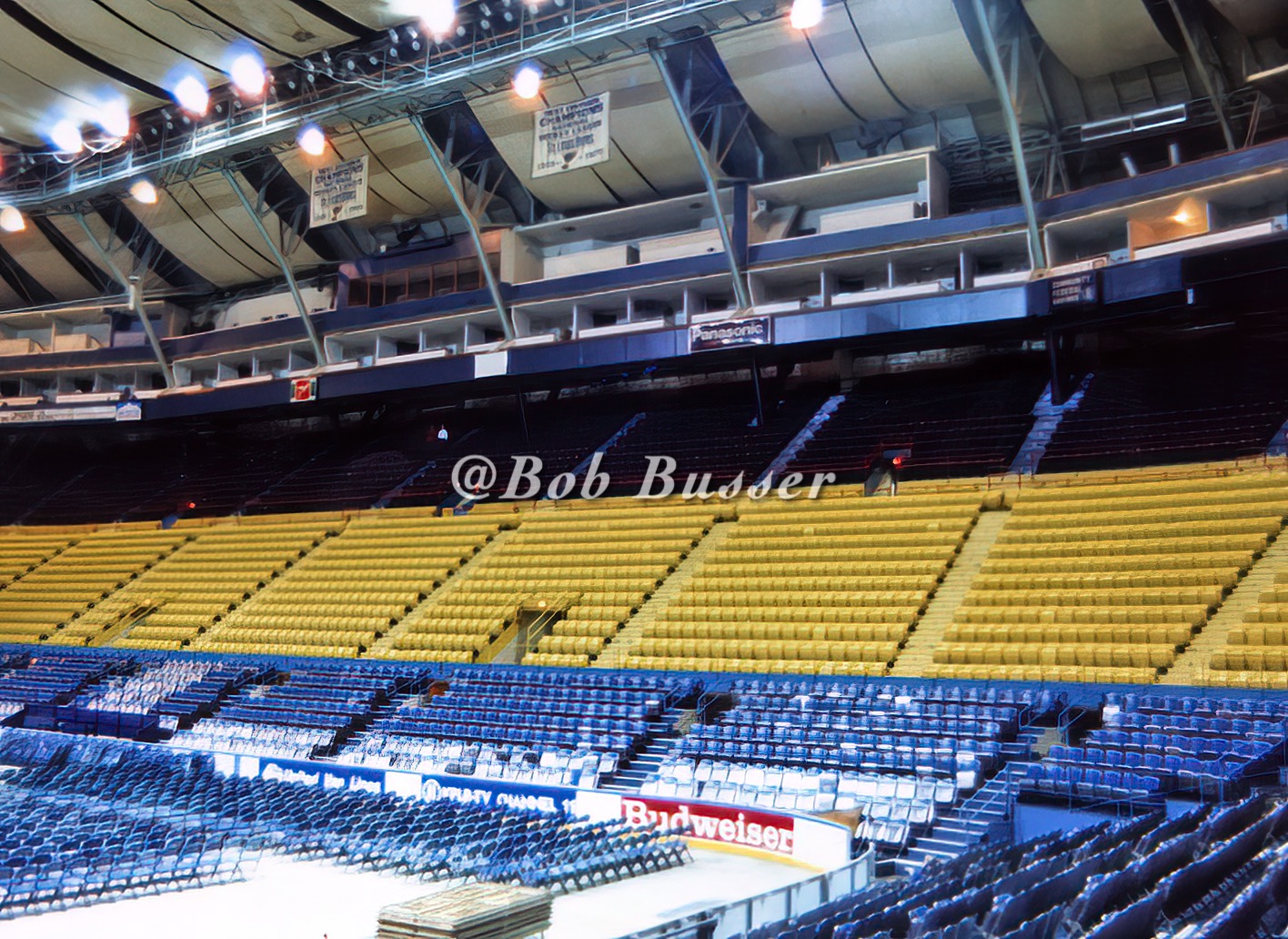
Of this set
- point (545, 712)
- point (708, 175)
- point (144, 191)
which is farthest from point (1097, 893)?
point (144, 191)

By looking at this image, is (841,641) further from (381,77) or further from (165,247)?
(165,247)

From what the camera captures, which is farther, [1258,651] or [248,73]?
[248,73]

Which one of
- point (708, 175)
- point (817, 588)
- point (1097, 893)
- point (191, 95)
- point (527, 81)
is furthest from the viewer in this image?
point (191, 95)

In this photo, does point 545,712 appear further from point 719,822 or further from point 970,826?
point 970,826

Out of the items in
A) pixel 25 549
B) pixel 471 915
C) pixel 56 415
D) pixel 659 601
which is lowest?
pixel 471 915

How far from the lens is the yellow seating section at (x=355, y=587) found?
83.1ft

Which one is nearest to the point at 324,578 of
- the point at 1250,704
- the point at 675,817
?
the point at 675,817

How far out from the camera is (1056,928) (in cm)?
642

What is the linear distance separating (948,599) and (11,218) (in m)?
28.0

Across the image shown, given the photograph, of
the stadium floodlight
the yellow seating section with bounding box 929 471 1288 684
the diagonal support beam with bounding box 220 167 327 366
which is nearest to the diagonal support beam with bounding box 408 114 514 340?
the stadium floodlight

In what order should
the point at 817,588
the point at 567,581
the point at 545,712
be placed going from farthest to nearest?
1. the point at 567,581
2. the point at 817,588
3. the point at 545,712

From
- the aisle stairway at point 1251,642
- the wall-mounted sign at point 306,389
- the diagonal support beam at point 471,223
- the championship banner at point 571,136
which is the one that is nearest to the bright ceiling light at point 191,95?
the diagonal support beam at point 471,223

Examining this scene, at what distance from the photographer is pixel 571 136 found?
2411 cm

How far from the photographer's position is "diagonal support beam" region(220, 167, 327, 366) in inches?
1171
